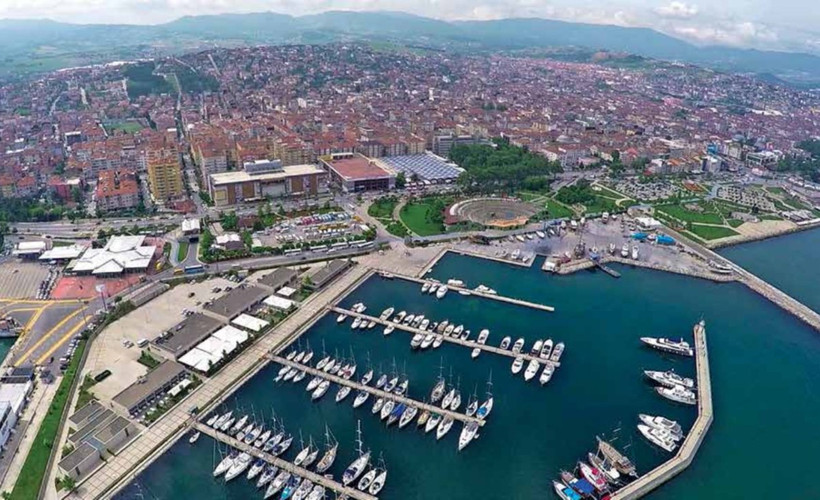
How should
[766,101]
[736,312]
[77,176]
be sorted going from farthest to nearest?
[766,101] → [77,176] → [736,312]

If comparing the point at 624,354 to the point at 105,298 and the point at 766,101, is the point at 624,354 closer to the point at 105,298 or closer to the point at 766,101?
the point at 105,298

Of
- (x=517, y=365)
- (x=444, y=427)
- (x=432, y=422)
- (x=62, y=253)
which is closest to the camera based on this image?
(x=444, y=427)

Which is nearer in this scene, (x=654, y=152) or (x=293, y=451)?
(x=293, y=451)

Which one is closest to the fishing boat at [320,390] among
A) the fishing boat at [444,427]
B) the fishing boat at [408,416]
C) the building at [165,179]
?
the fishing boat at [408,416]

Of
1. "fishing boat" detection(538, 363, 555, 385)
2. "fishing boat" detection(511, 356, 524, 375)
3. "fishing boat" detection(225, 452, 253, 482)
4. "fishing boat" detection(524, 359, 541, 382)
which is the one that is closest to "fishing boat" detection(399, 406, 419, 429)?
"fishing boat" detection(511, 356, 524, 375)

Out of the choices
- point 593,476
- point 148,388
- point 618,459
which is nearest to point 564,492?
point 593,476

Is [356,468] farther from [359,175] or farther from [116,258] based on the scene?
[359,175]

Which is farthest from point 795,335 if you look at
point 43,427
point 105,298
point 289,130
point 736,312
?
point 289,130
